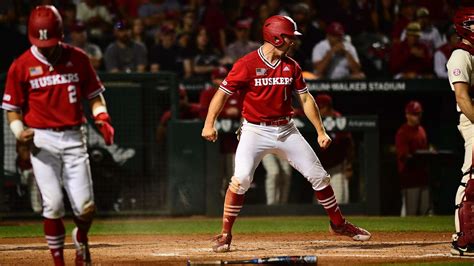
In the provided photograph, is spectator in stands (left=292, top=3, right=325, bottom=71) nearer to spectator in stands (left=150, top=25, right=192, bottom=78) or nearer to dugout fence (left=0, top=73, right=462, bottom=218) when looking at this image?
dugout fence (left=0, top=73, right=462, bottom=218)

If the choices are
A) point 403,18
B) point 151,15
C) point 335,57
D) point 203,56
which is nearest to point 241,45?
point 203,56

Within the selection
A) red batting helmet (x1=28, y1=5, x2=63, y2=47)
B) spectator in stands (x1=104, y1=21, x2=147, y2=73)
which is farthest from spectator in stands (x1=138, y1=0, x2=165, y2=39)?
red batting helmet (x1=28, y1=5, x2=63, y2=47)

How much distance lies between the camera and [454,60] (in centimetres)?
804

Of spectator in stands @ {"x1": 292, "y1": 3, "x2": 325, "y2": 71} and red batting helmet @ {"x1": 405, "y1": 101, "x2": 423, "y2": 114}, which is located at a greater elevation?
spectator in stands @ {"x1": 292, "y1": 3, "x2": 325, "y2": 71}

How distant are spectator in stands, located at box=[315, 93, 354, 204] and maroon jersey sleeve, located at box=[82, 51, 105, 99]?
6.77m

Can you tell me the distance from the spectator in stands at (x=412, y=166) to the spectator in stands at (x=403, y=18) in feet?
6.88

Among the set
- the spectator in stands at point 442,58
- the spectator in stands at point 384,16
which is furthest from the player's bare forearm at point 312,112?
the spectator in stands at point 384,16

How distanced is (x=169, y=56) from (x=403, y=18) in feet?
12.6

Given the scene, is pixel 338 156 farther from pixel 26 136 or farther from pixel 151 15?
pixel 26 136

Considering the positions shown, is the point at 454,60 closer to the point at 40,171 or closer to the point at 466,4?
the point at 40,171

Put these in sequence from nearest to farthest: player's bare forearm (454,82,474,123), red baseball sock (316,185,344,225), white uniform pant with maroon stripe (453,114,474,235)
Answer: player's bare forearm (454,82,474,123)
white uniform pant with maroon stripe (453,114,474,235)
red baseball sock (316,185,344,225)

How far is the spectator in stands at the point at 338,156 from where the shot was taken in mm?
13586

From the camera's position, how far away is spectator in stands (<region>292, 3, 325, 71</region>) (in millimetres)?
15227

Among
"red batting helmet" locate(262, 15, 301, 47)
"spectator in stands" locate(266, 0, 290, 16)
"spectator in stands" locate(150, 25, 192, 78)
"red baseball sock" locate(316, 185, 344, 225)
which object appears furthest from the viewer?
"spectator in stands" locate(266, 0, 290, 16)
